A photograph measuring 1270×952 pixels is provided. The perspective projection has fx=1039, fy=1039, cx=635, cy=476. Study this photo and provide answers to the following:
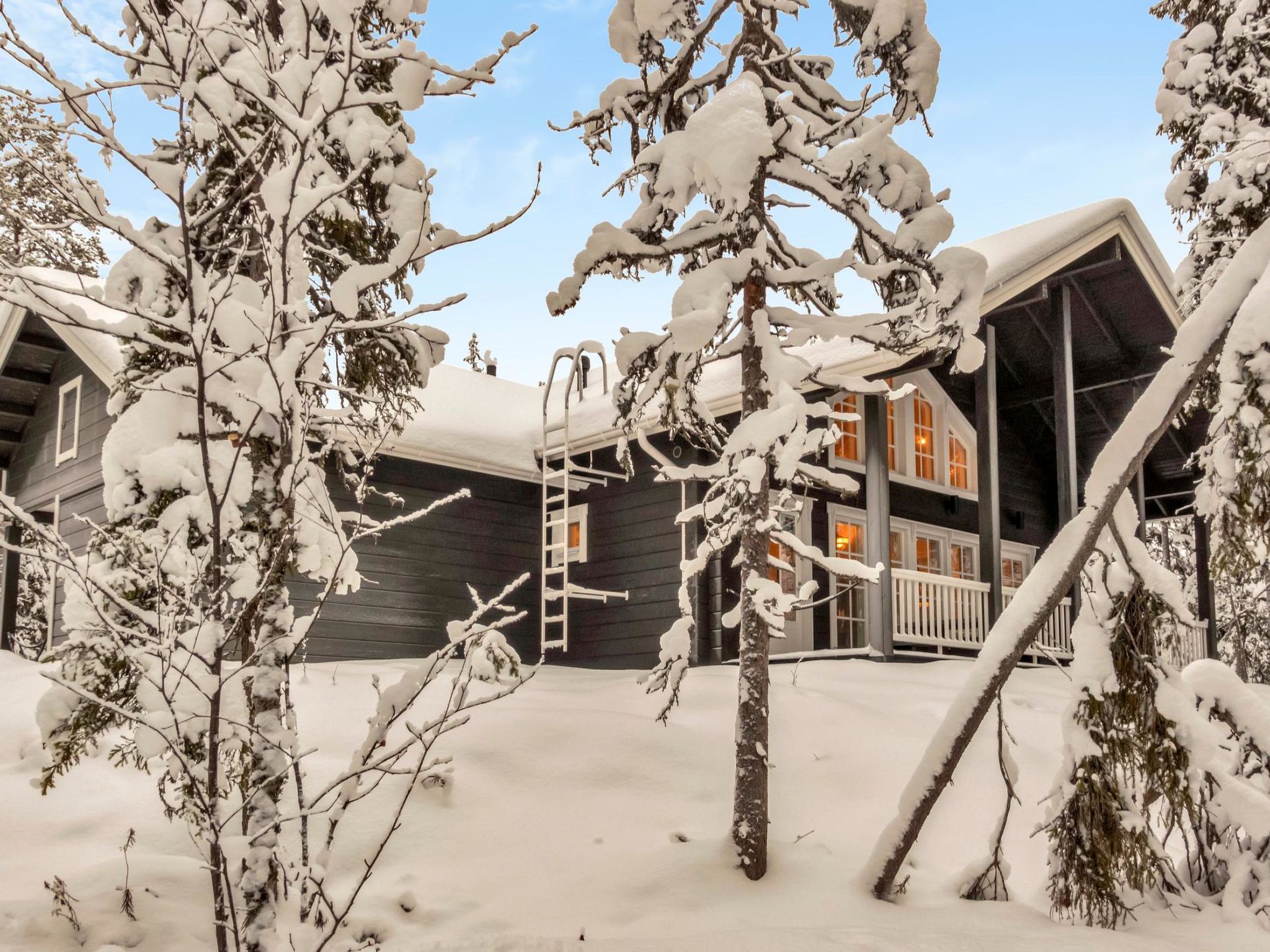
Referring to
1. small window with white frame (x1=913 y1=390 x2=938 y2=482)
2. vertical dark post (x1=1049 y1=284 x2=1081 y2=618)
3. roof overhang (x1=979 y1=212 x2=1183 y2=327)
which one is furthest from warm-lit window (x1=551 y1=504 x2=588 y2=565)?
vertical dark post (x1=1049 y1=284 x2=1081 y2=618)

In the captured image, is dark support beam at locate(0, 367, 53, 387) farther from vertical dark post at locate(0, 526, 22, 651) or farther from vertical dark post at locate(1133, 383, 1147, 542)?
vertical dark post at locate(1133, 383, 1147, 542)

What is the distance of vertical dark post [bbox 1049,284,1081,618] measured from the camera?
36.9 feet

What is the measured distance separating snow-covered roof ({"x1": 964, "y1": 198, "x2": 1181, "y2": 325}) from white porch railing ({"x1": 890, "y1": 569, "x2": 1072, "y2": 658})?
2.96 metres

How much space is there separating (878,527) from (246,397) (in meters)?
7.67

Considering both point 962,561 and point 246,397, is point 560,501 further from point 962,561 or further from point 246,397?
point 246,397

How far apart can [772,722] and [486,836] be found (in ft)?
8.94

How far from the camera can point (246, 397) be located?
3945 mm

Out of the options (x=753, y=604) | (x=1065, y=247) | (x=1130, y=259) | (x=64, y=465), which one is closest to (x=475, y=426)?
(x=64, y=465)

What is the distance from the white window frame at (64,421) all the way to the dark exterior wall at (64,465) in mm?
51

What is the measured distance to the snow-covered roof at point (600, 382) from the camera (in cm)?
1049

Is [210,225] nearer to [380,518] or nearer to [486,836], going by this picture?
[486,836]

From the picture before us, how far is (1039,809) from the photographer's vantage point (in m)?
6.94

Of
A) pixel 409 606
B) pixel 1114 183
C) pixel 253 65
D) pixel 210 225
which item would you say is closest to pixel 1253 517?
pixel 253 65

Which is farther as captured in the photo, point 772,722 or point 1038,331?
point 1038,331
